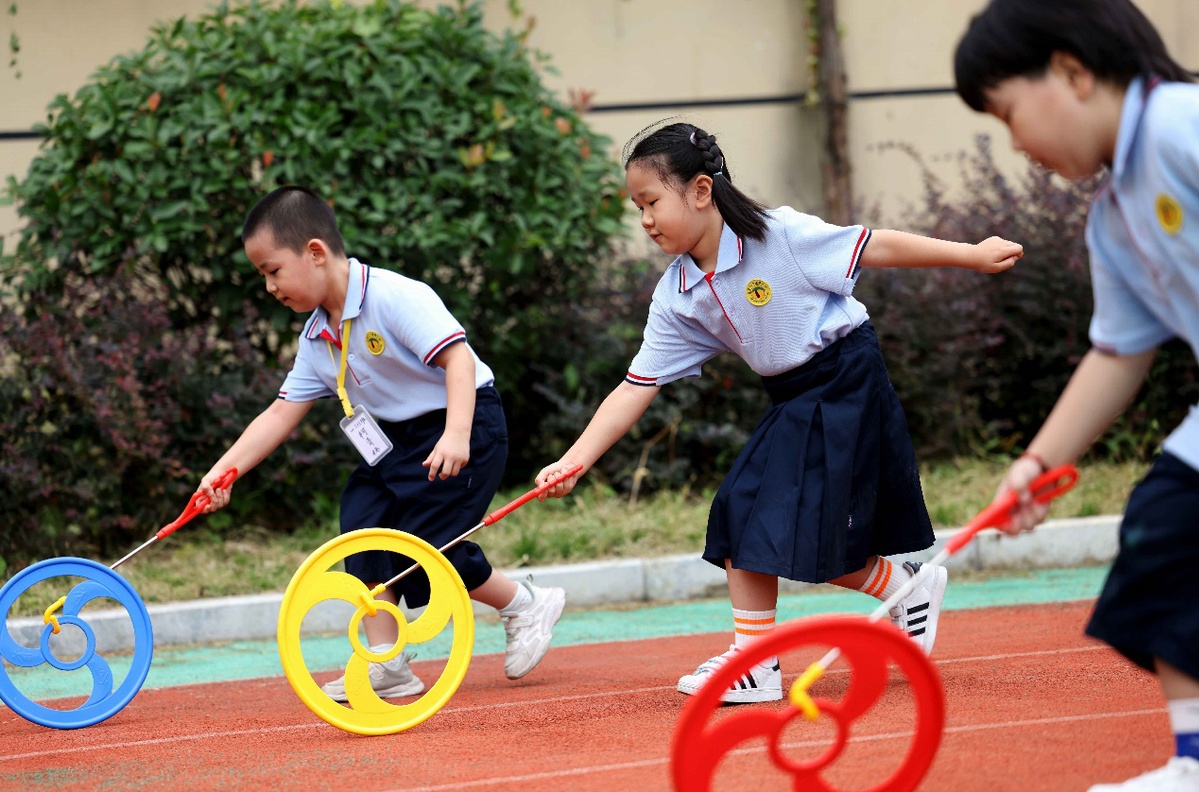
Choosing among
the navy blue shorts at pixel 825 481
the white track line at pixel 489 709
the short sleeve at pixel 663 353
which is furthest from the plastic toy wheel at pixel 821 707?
the short sleeve at pixel 663 353

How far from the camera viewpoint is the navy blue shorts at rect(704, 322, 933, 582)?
355 cm

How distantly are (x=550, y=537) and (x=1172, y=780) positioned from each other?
3.84m

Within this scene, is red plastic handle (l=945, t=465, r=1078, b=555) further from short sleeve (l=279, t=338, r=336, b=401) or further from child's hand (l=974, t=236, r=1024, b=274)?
short sleeve (l=279, t=338, r=336, b=401)

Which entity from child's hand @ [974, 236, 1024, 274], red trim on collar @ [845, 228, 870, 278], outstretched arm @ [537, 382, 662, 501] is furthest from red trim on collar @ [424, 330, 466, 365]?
child's hand @ [974, 236, 1024, 274]

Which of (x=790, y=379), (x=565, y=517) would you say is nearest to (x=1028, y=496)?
(x=790, y=379)

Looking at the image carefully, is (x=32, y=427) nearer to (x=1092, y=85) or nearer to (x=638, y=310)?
(x=638, y=310)

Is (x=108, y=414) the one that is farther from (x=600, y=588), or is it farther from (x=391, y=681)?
(x=391, y=681)

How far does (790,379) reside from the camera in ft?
12.2

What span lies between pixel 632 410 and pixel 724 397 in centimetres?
330

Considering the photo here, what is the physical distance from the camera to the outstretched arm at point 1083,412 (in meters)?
2.43

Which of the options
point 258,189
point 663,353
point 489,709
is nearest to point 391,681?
point 489,709

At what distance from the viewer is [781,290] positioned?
362 centimetres

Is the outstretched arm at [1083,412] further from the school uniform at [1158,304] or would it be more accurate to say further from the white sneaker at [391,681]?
the white sneaker at [391,681]

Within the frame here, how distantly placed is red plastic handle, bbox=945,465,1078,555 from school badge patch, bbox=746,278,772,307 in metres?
1.29
